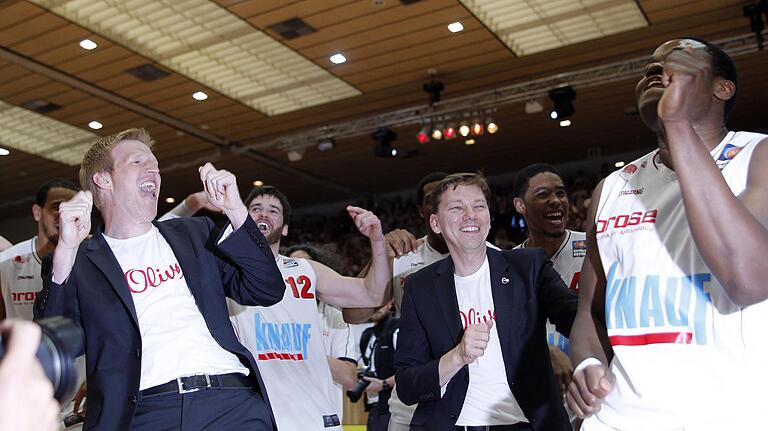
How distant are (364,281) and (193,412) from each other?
5.84 ft

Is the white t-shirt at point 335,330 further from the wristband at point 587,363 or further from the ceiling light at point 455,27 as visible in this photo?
the ceiling light at point 455,27

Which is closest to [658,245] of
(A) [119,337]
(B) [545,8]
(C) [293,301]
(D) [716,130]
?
(D) [716,130]

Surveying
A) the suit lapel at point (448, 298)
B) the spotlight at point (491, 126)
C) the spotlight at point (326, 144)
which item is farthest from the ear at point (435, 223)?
the spotlight at point (326, 144)

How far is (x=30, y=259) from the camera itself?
216 inches

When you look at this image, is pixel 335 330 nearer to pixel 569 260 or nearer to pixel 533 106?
pixel 569 260

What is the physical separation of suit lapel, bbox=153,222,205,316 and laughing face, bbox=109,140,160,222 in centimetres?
10

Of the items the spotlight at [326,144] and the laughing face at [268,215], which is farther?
the spotlight at [326,144]

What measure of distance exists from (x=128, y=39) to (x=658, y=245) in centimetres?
884

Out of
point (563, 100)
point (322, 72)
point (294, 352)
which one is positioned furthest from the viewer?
point (563, 100)

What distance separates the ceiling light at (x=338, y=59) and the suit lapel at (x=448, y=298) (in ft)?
23.6

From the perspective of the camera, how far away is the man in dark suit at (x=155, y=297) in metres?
2.97

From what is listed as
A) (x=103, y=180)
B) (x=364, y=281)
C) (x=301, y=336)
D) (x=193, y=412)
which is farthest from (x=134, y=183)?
(x=301, y=336)

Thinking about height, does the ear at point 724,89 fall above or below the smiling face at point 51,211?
below

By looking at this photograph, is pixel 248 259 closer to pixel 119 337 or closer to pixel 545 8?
pixel 119 337
